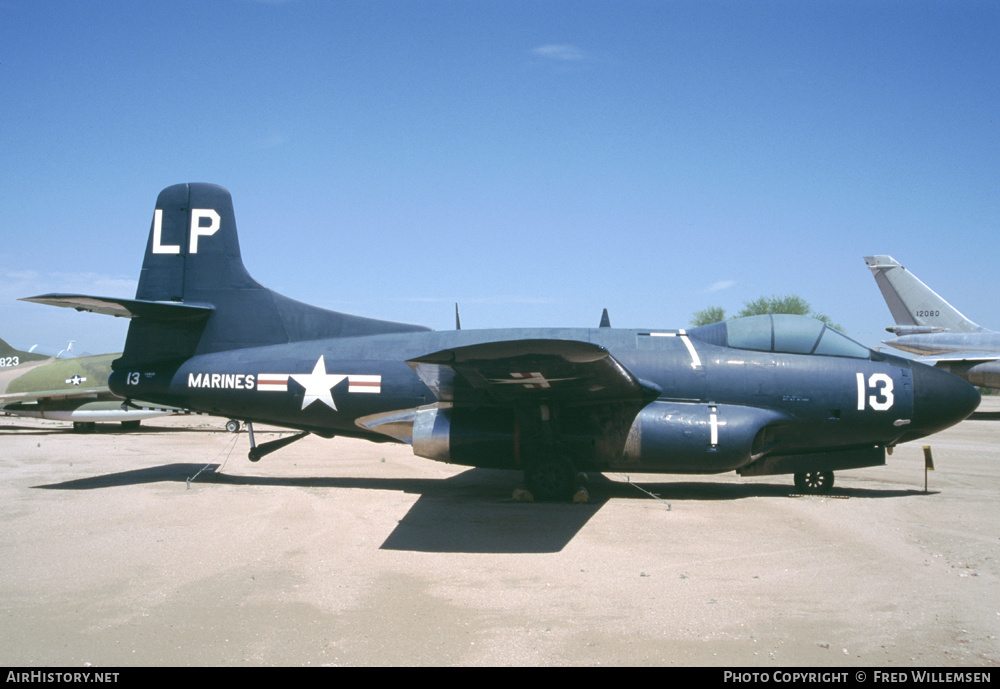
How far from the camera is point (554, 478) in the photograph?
962cm

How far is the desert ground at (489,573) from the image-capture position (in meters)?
4.54

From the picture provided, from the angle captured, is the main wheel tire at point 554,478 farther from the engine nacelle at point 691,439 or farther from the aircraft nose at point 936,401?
the aircraft nose at point 936,401

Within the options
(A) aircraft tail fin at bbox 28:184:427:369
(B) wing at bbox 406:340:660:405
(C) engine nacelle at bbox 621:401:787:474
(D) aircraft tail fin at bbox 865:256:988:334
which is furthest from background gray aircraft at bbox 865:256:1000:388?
(A) aircraft tail fin at bbox 28:184:427:369

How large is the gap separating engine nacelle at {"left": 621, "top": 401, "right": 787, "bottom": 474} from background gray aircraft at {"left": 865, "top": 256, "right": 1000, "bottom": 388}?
24.8 m

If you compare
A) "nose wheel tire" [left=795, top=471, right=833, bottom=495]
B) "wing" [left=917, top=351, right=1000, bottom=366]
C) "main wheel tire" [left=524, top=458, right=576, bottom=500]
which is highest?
"main wheel tire" [left=524, top=458, right=576, bottom=500]

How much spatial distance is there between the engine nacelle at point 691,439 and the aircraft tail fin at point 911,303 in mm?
29019

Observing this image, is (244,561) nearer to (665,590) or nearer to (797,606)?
(665,590)

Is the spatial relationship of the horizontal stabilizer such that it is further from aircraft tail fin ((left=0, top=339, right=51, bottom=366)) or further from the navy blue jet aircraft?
aircraft tail fin ((left=0, top=339, right=51, bottom=366))

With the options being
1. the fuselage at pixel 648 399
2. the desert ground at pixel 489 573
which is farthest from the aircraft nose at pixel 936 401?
the desert ground at pixel 489 573

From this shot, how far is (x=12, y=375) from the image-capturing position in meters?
22.9

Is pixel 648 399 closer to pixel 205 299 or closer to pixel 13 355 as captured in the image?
pixel 205 299

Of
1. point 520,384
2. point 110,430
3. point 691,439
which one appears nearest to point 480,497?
point 520,384

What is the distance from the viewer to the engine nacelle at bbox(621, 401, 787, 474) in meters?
9.33

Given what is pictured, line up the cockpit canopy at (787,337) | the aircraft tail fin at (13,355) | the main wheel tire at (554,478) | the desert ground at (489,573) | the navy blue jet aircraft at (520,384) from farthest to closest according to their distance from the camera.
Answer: the aircraft tail fin at (13,355)
the cockpit canopy at (787,337)
the main wheel tire at (554,478)
the navy blue jet aircraft at (520,384)
the desert ground at (489,573)
